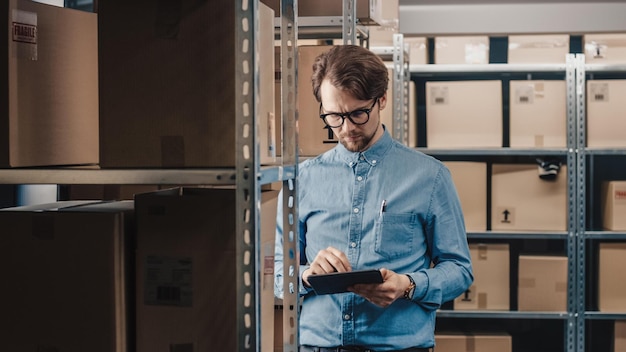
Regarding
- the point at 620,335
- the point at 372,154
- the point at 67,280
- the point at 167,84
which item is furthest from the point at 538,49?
the point at 67,280

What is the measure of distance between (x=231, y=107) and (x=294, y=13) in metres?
0.37

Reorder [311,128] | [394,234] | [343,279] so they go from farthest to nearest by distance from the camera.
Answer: [311,128]
[394,234]
[343,279]

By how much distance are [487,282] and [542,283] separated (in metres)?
0.30

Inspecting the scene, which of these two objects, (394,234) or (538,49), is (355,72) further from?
(538,49)

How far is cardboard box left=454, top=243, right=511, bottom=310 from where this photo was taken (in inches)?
176

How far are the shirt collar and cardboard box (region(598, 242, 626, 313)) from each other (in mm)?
2772

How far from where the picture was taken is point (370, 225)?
6.44 feet

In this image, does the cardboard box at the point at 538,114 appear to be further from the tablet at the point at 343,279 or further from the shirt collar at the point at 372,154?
the tablet at the point at 343,279

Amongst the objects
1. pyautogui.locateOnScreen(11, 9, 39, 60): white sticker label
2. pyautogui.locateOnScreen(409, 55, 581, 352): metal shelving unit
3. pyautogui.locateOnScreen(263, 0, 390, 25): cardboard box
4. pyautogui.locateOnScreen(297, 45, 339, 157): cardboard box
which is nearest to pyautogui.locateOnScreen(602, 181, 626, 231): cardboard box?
pyautogui.locateOnScreen(409, 55, 581, 352): metal shelving unit

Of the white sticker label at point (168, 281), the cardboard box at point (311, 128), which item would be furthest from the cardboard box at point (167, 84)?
the cardboard box at point (311, 128)

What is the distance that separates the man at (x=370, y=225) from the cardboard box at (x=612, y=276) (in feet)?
8.77

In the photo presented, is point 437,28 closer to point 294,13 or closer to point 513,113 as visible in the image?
point 513,113

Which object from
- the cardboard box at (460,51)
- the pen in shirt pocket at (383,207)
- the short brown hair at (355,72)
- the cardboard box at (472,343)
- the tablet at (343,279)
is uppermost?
the cardboard box at (460,51)

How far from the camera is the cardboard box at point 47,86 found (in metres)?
1.38
